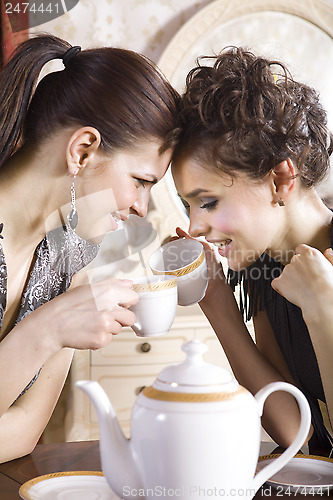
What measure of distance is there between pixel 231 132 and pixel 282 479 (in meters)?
0.53

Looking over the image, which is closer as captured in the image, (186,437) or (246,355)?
(186,437)

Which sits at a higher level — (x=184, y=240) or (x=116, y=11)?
(x=116, y=11)

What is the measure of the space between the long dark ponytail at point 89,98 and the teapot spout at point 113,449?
476 millimetres

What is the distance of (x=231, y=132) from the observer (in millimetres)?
939

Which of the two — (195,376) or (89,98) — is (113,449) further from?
(89,98)

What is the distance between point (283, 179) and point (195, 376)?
560 millimetres

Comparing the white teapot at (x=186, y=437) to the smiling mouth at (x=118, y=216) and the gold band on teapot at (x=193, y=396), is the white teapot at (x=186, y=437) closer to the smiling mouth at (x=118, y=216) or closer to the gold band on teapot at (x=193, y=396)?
the gold band on teapot at (x=193, y=396)

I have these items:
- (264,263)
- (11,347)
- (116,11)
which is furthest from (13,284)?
(116,11)

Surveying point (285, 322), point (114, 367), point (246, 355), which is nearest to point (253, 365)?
point (246, 355)

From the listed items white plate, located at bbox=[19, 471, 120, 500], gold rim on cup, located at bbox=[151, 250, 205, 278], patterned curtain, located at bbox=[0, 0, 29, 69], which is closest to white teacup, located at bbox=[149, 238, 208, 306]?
gold rim on cup, located at bbox=[151, 250, 205, 278]

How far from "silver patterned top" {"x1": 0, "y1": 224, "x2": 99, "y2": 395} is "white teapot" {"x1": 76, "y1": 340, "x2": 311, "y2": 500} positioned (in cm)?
59

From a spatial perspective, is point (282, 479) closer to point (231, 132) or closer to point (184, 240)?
point (184, 240)

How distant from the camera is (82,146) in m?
0.89

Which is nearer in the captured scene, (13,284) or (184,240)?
(184,240)
